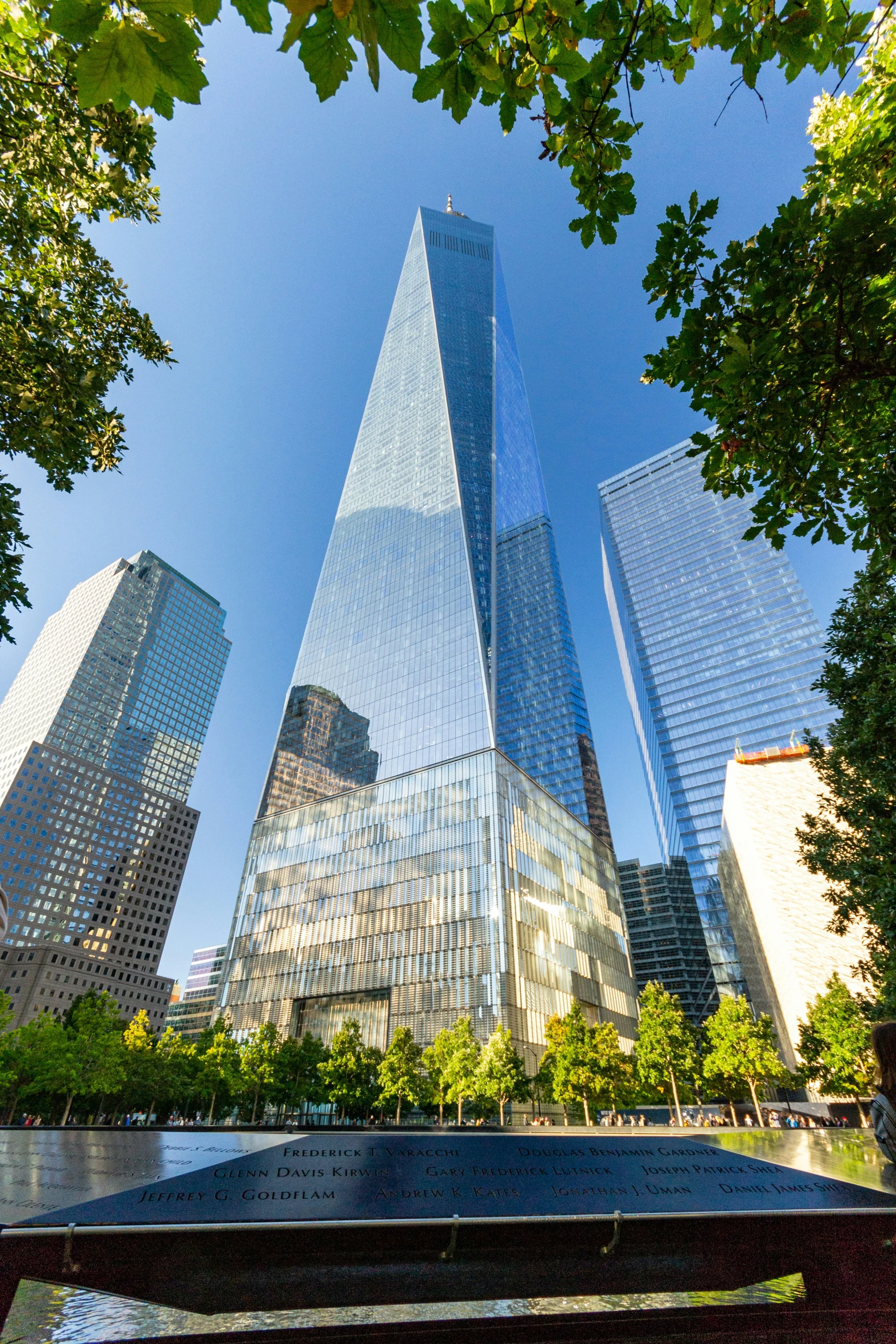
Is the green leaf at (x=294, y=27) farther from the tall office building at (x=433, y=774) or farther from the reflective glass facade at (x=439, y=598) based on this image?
the reflective glass facade at (x=439, y=598)

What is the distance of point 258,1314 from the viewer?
285 centimetres

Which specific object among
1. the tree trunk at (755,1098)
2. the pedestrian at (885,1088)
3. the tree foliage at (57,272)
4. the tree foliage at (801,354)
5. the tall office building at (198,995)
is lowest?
the pedestrian at (885,1088)

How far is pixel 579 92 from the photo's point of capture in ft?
13.1

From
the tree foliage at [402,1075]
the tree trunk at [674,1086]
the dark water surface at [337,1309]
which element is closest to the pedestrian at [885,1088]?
the dark water surface at [337,1309]

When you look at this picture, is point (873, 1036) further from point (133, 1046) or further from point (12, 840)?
Result: point (12, 840)

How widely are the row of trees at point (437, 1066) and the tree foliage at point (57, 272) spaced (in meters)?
40.9

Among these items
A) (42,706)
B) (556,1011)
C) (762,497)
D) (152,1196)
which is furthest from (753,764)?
(42,706)

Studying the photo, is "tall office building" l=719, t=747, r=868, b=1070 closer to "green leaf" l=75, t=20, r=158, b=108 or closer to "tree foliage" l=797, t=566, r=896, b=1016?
"tree foliage" l=797, t=566, r=896, b=1016

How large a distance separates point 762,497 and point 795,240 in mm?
2157

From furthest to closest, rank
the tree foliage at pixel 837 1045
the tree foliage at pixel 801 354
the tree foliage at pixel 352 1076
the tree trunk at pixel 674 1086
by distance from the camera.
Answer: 1. the tree foliage at pixel 352 1076
2. the tree trunk at pixel 674 1086
3. the tree foliage at pixel 837 1045
4. the tree foliage at pixel 801 354

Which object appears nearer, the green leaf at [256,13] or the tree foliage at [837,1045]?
the green leaf at [256,13]

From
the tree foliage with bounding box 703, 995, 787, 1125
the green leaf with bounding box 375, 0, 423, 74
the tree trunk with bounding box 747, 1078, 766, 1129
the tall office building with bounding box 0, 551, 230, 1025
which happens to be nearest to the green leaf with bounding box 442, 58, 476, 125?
the green leaf with bounding box 375, 0, 423, 74

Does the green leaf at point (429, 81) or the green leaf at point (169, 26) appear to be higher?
the green leaf at point (429, 81)

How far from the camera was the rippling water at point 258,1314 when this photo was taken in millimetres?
2732
